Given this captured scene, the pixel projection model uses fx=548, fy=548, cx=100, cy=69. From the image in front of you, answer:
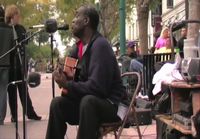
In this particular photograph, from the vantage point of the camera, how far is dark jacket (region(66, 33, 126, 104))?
4.85m

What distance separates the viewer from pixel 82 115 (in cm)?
474

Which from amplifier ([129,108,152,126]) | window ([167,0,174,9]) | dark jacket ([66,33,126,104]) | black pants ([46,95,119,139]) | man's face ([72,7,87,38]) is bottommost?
amplifier ([129,108,152,126])

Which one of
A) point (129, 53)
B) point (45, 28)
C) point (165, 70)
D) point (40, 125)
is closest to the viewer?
point (165, 70)

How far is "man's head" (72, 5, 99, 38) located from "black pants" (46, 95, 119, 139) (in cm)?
67

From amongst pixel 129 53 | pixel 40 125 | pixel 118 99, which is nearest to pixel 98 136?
pixel 118 99

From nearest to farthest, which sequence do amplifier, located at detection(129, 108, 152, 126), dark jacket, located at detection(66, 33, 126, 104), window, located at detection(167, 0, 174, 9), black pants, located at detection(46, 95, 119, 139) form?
black pants, located at detection(46, 95, 119, 139)
dark jacket, located at detection(66, 33, 126, 104)
amplifier, located at detection(129, 108, 152, 126)
window, located at detection(167, 0, 174, 9)

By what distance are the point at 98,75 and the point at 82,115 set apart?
39 centimetres

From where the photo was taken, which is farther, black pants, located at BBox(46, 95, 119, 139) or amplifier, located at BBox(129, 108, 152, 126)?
amplifier, located at BBox(129, 108, 152, 126)

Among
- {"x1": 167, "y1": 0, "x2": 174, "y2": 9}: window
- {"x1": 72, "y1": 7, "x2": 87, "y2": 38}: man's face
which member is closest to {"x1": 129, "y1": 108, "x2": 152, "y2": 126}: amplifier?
{"x1": 72, "y1": 7, "x2": 87, "y2": 38}: man's face

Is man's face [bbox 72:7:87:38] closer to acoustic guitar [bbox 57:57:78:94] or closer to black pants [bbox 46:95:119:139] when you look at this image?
acoustic guitar [bbox 57:57:78:94]

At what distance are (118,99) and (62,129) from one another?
1.97ft

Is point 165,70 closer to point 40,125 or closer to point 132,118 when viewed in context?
point 132,118

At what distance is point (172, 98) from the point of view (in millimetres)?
4965

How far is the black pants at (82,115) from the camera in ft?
15.5
